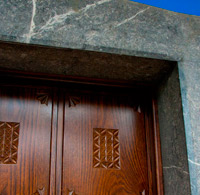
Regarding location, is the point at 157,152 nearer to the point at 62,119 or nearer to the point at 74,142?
the point at 74,142

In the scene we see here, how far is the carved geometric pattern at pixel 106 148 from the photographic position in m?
1.96

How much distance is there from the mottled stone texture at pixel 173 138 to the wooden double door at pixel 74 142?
12cm

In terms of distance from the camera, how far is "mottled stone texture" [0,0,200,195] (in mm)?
1698

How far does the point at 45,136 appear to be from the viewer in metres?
1.91

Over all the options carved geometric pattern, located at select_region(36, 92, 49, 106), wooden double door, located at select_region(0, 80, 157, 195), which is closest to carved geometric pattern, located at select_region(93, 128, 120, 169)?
wooden double door, located at select_region(0, 80, 157, 195)

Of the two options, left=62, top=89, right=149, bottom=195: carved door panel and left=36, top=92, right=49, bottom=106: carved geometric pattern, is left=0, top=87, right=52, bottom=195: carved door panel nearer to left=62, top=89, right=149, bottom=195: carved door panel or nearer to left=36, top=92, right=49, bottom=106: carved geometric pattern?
left=36, top=92, right=49, bottom=106: carved geometric pattern

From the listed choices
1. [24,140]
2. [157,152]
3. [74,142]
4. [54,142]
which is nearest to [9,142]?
[24,140]

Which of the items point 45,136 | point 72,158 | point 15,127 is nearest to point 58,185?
point 72,158

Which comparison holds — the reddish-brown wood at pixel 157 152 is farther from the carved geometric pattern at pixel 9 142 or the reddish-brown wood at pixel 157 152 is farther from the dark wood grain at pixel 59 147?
the carved geometric pattern at pixel 9 142

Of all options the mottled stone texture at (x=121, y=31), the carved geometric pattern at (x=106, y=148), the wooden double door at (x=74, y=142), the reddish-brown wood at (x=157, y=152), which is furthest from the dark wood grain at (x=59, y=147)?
the reddish-brown wood at (x=157, y=152)

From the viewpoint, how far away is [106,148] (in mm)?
1996

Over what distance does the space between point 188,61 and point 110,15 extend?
56 centimetres

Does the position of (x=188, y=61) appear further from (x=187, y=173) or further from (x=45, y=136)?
(x=45, y=136)

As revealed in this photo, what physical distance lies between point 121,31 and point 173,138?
2.35ft
